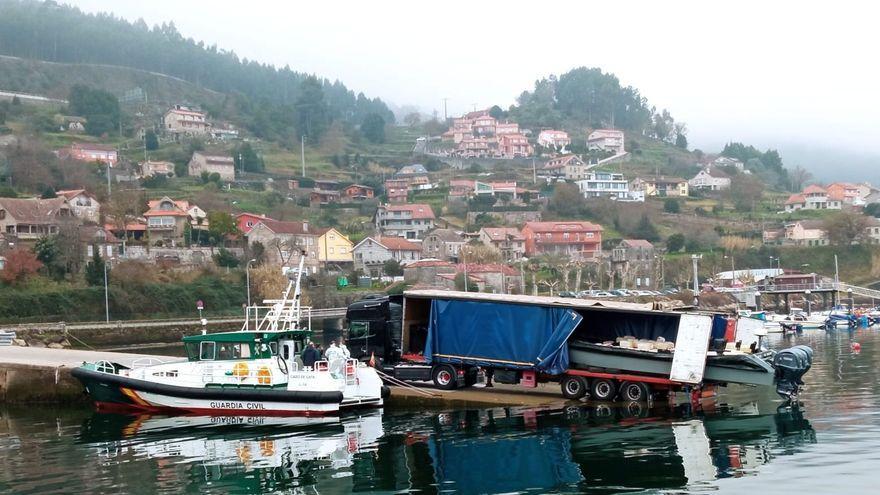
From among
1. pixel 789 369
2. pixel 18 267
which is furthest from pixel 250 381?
pixel 18 267

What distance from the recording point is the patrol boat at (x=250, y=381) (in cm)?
2631

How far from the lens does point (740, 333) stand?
27.2 metres

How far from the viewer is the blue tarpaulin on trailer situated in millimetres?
27172

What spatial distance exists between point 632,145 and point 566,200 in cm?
7140

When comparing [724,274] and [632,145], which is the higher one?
[632,145]

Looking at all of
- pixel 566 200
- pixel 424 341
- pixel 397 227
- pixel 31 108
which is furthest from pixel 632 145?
pixel 424 341

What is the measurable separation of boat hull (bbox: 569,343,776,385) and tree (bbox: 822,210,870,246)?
9168 centimetres

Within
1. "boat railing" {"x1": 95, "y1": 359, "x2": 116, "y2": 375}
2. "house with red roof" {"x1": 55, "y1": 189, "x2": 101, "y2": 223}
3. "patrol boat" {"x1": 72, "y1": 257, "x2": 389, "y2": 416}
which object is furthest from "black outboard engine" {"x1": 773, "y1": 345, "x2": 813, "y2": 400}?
"house with red roof" {"x1": 55, "y1": 189, "x2": 101, "y2": 223}

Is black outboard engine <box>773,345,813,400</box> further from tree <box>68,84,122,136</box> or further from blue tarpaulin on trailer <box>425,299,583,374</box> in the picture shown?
tree <box>68,84,122,136</box>

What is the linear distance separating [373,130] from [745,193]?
71.4 meters

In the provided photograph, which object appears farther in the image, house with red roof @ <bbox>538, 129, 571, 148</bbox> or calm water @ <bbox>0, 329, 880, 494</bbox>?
house with red roof @ <bbox>538, 129, 571, 148</bbox>

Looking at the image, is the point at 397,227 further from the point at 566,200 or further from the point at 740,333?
the point at 740,333

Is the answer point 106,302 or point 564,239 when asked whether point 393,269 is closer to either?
point 564,239

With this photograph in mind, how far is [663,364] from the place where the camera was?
26.3m
